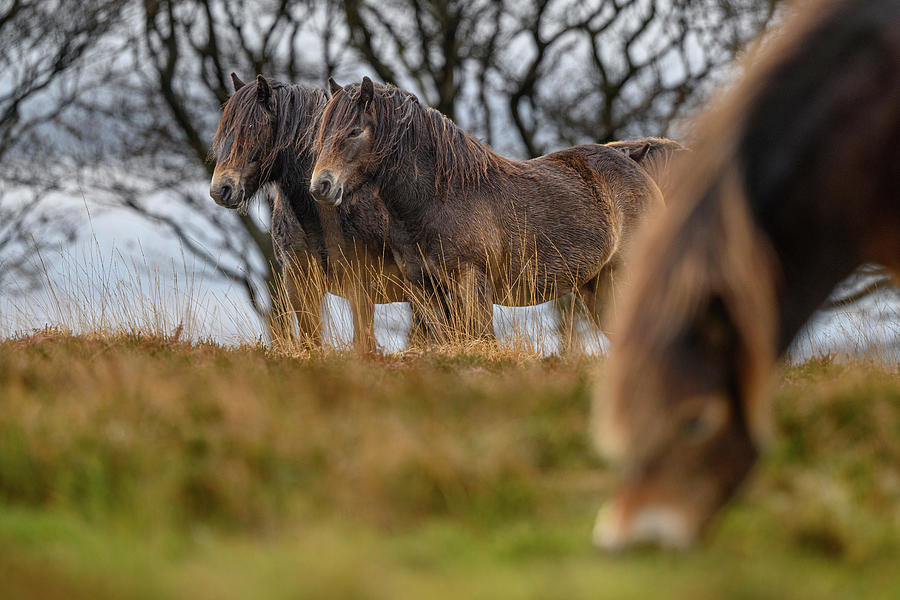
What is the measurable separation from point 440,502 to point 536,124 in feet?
42.6

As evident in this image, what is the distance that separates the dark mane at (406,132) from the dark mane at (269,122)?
2.61ft

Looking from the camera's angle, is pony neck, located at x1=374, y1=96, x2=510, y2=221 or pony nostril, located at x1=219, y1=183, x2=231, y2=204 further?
pony nostril, located at x1=219, y1=183, x2=231, y2=204

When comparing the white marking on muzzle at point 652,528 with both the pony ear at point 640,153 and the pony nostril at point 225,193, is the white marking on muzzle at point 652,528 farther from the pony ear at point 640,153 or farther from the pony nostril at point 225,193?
the pony ear at point 640,153

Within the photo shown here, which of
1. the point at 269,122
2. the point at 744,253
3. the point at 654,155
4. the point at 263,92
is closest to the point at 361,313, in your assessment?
the point at 269,122

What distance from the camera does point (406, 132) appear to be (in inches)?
297

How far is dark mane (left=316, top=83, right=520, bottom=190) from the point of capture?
24.3ft

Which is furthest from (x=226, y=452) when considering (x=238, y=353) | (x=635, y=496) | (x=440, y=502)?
(x=238, y=353)

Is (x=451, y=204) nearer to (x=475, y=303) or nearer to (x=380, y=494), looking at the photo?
(x=475, y=303)

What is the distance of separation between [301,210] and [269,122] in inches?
34.7

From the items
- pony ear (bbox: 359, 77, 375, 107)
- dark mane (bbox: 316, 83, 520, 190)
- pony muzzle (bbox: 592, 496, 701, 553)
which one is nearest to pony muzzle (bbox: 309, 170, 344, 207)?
dark mane (bbox: 316, 83, 520, 190)

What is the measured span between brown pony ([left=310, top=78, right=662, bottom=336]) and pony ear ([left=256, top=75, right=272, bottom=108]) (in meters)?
1.05

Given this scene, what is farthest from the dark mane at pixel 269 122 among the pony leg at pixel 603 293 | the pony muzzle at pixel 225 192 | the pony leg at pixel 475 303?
the pony leg at pixel 603 293

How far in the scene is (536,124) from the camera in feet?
50.3

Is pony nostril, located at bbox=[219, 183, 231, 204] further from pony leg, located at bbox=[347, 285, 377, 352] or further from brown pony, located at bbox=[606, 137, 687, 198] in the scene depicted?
brown pony, located at bbox=[606, 137, 687, 198]
